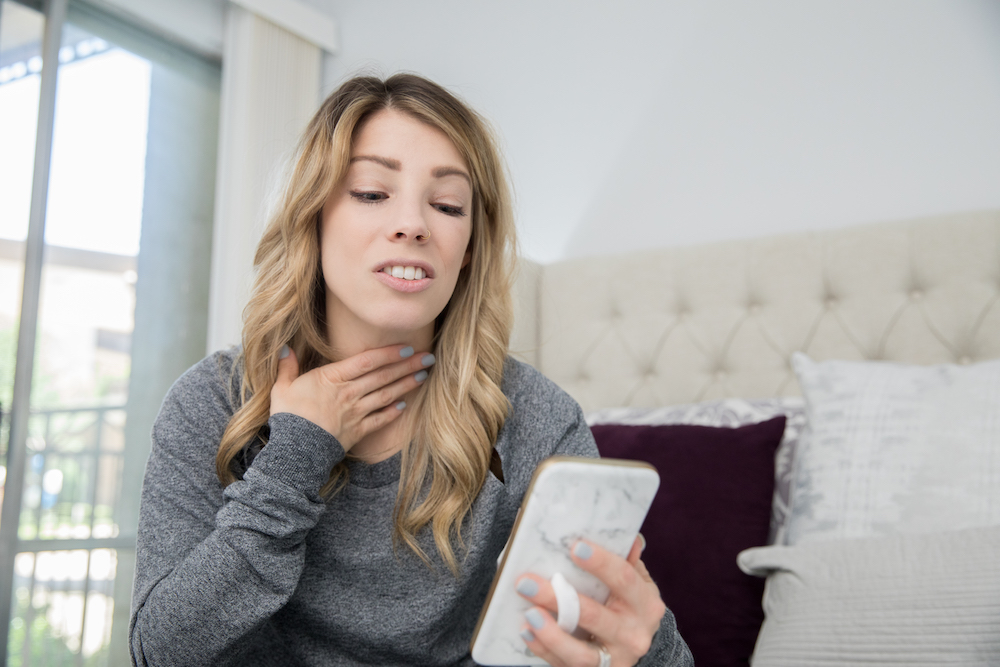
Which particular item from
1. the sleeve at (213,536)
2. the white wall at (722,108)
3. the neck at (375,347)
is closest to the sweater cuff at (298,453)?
the sleeve at (213,536)

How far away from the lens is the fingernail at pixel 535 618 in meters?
0.62

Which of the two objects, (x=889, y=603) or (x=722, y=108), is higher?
(x=722, y=108)

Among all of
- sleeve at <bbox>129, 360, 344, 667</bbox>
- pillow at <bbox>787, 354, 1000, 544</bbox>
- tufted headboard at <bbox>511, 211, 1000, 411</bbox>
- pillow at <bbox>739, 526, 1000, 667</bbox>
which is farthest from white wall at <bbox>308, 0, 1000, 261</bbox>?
pillow at <bbox>739, 526, 1000, 667</bbox>

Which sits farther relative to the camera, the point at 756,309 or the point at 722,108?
the point at 722,108

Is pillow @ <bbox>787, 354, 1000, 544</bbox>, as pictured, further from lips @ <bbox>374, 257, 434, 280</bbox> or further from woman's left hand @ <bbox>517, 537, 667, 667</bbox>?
lips @ <bbox>374, 257, 434, 280</bbox>

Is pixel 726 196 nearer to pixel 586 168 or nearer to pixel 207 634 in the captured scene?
pixel 586 168

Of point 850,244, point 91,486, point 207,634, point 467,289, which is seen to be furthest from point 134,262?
point 850,244

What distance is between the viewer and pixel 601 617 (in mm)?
642

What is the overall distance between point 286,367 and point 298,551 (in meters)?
0.28

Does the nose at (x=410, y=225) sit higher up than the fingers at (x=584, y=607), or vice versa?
the nose at (x=410, y=225)

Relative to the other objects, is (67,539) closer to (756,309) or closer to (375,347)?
(375,347)

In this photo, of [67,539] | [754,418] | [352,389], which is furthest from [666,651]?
[67,539]

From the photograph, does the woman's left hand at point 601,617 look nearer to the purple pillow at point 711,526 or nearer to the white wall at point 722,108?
the purple pillow at point 711,526

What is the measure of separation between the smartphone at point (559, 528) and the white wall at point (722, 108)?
114 centimetres
